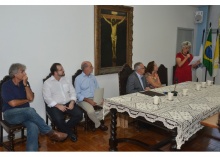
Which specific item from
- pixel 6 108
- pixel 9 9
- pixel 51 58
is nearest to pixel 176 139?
pixel 6 108

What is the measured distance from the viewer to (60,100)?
10.6ft

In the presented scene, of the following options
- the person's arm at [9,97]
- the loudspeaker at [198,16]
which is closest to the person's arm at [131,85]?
the person's arm at [9,97]

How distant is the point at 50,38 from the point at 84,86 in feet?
2.86

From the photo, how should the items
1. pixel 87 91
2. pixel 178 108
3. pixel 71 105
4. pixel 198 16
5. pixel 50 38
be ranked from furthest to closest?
pixel 198 16, pixel 87 91, pixel 50 38, pixel 71 105, pixel 178 108

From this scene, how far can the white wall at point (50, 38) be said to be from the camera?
2967mm

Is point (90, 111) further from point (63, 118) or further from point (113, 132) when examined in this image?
point (113, 132)

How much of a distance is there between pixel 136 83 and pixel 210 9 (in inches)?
143

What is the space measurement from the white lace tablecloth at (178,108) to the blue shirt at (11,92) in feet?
3.38

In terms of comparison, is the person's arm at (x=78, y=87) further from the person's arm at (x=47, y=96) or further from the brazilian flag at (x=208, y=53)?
the brazilian flag at (x=208, y=53)

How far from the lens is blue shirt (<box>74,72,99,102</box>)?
137 inches

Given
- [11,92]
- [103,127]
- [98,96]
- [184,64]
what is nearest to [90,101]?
[98,96]

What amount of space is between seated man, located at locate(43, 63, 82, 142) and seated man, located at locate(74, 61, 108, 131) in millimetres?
138

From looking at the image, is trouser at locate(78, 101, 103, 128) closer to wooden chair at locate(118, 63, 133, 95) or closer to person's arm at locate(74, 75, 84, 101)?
person's arm at locate(74, 75, 84, 101)

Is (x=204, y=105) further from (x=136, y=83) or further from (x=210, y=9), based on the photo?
(x=210, y=9)
